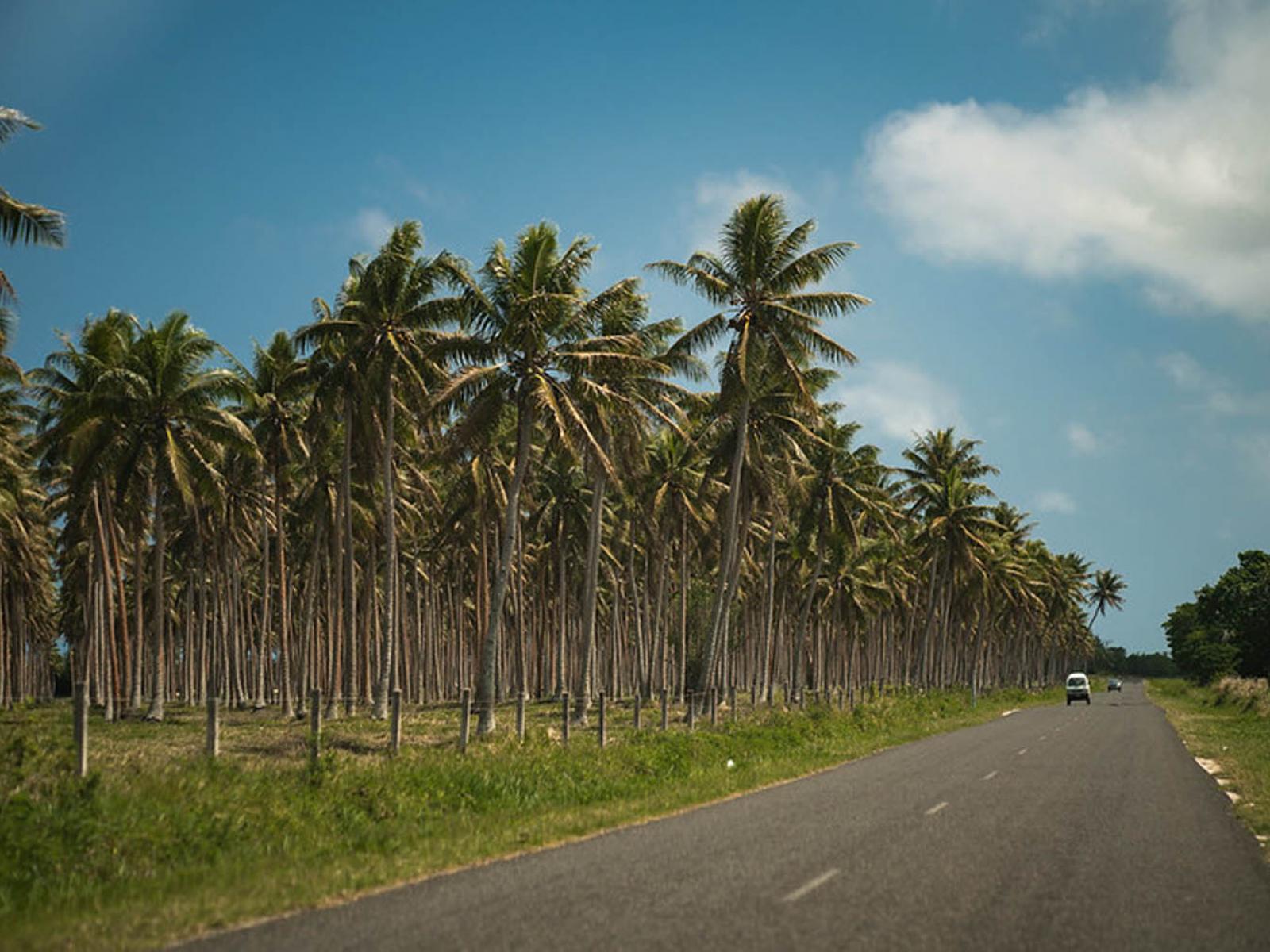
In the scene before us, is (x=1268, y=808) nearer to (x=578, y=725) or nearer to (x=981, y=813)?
(x=981, y=813)

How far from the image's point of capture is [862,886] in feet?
36.5

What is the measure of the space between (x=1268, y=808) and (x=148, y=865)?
16.1 m

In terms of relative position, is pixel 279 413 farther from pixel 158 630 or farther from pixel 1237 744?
pixel 1237 744

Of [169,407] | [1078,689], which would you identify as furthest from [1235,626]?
[169,407]

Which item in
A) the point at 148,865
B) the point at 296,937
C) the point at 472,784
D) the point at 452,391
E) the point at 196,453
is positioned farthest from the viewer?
the point at 196,453

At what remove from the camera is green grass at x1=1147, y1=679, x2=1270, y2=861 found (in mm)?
18266

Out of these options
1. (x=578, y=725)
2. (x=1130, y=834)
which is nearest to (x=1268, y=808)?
(x=1130, y=834)

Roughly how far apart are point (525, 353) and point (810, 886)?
24542mm

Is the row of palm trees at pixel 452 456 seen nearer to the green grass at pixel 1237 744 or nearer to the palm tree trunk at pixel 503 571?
the palm tree trunk at pixel 503 571

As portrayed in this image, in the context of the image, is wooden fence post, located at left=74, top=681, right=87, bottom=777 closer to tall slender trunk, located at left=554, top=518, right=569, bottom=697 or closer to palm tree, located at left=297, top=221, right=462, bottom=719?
palm tree, located at left=297, top=221, right=462, bottom=719

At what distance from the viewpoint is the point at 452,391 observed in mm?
32344

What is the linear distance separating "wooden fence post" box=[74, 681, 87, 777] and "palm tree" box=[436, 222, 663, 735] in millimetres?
18238

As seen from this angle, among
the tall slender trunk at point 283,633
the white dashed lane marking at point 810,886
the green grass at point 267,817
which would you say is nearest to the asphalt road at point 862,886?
the white dashed lane marking at point 810,886

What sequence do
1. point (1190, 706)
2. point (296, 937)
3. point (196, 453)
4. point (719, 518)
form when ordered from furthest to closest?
point (1190, 706) → point (719, 518) → point (196, 453) → point (296, 937)
